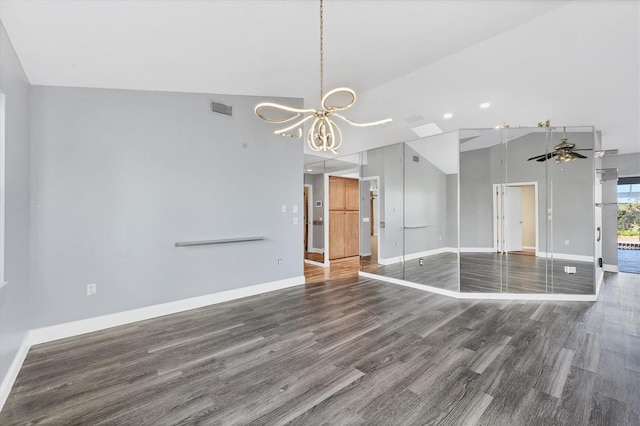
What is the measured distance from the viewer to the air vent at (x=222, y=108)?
3895 millimetres

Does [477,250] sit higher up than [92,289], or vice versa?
[477,250]

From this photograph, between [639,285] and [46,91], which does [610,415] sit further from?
[46,91]

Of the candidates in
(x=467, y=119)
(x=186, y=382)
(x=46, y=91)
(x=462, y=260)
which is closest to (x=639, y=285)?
(x=462, y=260)

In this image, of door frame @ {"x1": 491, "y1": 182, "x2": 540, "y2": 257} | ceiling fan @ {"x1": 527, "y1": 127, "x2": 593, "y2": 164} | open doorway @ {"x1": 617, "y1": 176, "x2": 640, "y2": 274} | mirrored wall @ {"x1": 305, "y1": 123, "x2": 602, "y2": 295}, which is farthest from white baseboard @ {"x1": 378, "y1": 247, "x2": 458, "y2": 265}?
open doorway @ {"x1": 617, "y1": 176, "x2": 640, "y2": 274}

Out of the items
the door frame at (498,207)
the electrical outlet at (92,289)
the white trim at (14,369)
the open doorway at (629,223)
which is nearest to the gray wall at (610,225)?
the open doorway at (629,223)

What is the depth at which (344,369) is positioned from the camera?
2.28 metres

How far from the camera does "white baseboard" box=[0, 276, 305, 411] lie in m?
2.23

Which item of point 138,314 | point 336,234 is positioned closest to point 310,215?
point 336,234

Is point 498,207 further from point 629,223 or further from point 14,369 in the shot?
point 629,223

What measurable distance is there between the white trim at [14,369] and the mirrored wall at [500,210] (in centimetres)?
494

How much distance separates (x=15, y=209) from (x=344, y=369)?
3164 millimetres

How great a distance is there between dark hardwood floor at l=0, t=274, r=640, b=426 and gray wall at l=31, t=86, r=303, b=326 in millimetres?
571

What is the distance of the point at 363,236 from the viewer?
633 centimetres

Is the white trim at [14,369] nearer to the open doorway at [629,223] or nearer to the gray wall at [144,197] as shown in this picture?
the gray wall at [144,197]
